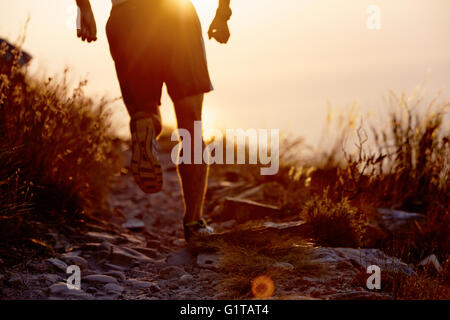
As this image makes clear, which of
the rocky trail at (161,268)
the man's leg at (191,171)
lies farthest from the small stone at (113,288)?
the man's leg at (191,171)

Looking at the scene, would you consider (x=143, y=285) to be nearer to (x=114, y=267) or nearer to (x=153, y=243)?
(x=114, y=267)

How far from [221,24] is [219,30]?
4 cm

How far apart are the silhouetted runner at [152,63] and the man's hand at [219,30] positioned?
0.46ft

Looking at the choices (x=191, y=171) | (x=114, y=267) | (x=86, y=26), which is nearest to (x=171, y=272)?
(x=114, y=267)

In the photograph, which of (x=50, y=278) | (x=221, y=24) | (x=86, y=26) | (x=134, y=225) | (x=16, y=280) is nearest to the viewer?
(x=16, y=280)

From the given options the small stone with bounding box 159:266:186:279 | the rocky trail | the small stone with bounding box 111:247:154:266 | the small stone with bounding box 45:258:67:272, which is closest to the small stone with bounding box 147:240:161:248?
the rocky trail

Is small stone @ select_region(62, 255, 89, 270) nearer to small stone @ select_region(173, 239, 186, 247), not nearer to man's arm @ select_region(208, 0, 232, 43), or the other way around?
small stone @ select_region(173, 239, 186, 247)

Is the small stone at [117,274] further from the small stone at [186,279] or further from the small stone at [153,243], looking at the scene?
the small stone at [153,243]

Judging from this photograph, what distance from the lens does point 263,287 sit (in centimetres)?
210

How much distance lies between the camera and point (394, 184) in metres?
4.73

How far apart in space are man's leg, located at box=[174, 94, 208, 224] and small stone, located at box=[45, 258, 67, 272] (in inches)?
31.2

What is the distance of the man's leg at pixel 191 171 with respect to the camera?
2789 mm

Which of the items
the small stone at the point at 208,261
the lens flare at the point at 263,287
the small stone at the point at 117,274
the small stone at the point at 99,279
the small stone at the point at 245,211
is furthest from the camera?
the small stone at the point at 245,211
